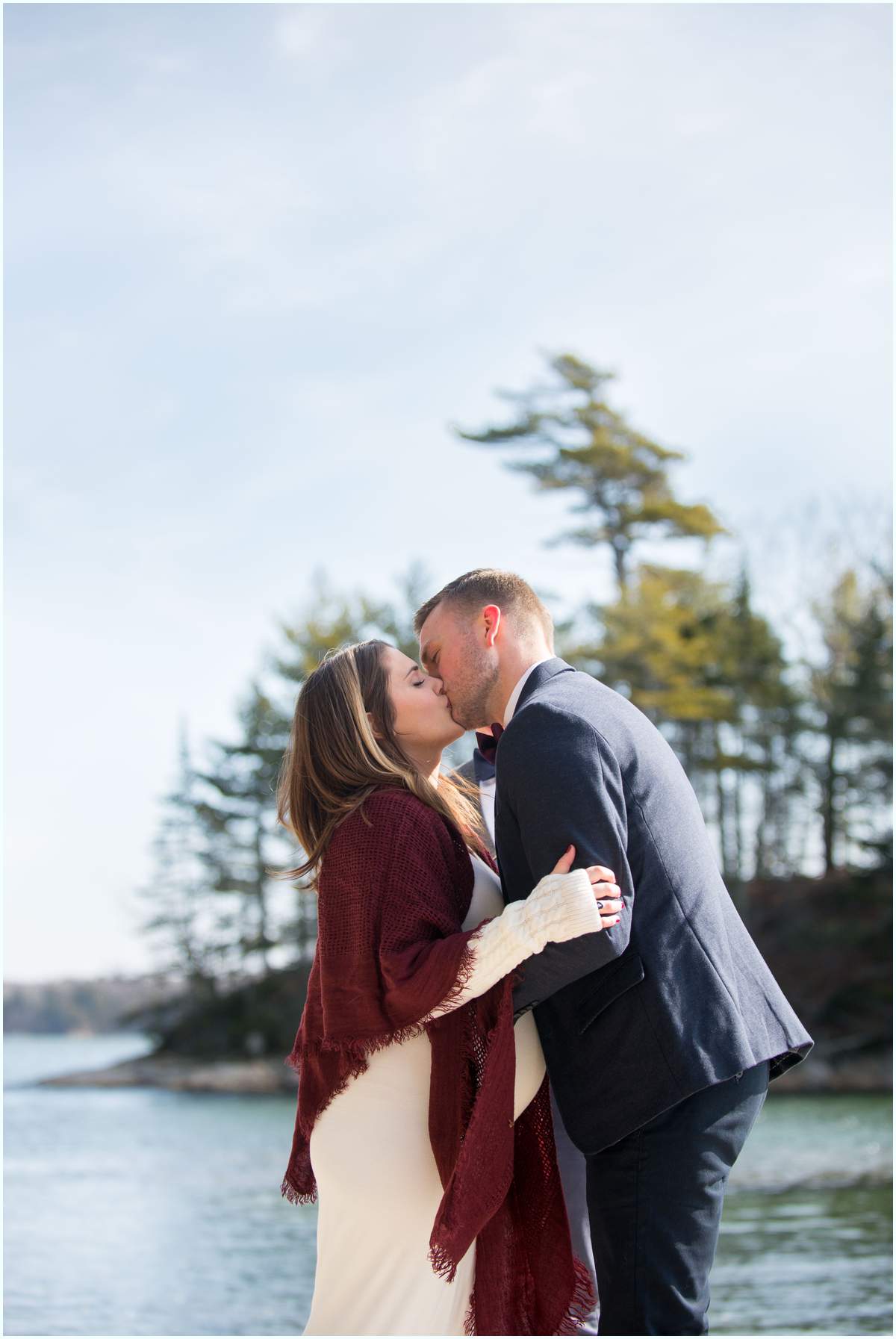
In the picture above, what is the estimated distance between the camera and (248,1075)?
27.2 meters

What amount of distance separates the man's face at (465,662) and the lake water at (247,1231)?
20.5 feet

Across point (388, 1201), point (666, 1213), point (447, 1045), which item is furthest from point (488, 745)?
point (666, 1213)

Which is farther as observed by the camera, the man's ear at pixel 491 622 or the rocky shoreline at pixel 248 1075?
the rocky shoreline at pixel 248 1075

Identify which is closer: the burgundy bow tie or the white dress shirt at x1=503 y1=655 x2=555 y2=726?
the white dress shirt at x1=503 y1=655 x2=555 y2=726

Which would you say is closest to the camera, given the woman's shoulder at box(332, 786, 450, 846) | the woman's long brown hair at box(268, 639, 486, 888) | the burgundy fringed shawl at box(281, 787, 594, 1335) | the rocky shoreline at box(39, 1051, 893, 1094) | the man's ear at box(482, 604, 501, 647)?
the burgundy fringed shawl at box(281, 787, 594, 1335)

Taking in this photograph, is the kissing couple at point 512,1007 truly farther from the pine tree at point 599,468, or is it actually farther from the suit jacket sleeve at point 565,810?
the pine tree at point 599,468

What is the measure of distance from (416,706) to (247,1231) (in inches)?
410

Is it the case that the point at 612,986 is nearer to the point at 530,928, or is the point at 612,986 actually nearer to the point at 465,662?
the point at 530,928

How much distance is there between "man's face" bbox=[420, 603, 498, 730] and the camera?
10.7 ft

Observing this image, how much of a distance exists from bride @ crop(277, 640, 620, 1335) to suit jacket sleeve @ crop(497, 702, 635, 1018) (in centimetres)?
14

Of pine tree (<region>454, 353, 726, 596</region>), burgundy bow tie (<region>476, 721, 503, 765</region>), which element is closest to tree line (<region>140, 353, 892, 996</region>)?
pine tree (<region>454, 353, 726, 596</region>)

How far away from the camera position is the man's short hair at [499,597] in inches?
129

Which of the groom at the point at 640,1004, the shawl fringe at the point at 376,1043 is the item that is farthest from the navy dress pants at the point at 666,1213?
the shawl fringe at the point at 376,1043

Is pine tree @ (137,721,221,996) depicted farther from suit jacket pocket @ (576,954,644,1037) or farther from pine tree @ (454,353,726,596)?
suit jacket pocket @ (576,954,644,1037)
